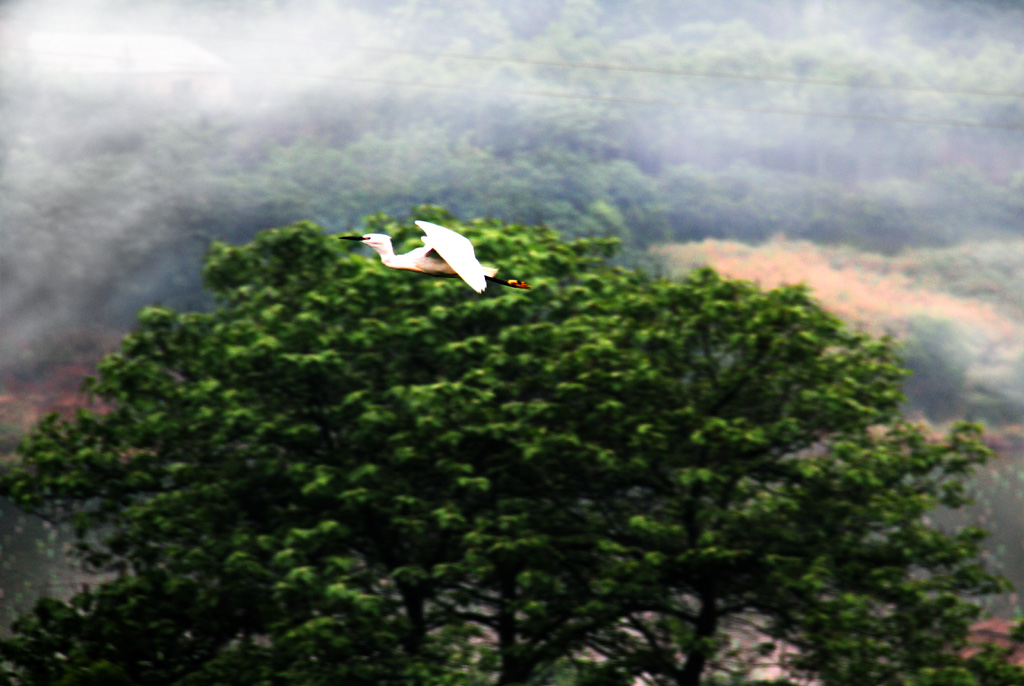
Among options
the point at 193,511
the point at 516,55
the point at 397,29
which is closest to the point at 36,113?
the point at 397,29

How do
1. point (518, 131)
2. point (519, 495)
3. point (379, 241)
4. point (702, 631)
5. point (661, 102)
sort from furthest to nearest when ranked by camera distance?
point (661, 102)
point (518, 131)
point (519, 495)
point (702, 631)
point (379, 241)

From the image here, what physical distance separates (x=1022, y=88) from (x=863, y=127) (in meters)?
7.41

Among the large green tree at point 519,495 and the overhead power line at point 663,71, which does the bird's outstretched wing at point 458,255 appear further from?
the overhead power line at point 663,71

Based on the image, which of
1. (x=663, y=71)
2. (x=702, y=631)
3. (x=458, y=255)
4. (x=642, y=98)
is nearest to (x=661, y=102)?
(x=642, y=98)

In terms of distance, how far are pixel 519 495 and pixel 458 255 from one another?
991cm

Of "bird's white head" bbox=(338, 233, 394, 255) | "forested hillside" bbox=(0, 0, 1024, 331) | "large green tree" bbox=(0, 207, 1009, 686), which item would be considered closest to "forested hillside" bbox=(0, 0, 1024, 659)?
"forested hillside" bbox=(0, 0, 1024, 331)

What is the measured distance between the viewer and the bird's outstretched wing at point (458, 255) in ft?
21.6

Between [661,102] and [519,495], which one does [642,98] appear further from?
[519,495]

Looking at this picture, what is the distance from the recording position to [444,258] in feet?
22.8

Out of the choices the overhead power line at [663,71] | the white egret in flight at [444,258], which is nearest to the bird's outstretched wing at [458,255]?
the white egret in flight at [444,258]

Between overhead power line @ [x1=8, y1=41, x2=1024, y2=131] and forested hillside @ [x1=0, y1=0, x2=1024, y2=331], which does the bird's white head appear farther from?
overhead power line @ [x1=8, y1=41, x2=1024, y2=131]

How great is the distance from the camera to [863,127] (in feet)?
202

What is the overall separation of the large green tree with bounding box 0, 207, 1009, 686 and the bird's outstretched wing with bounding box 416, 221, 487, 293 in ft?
26.9

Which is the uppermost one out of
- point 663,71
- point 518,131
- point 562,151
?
point 663,71
